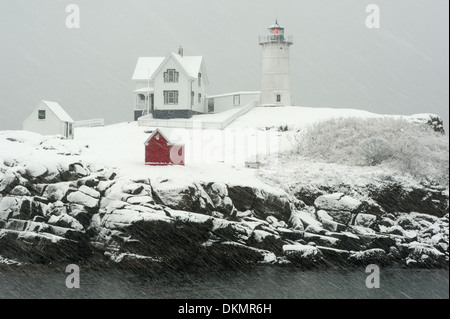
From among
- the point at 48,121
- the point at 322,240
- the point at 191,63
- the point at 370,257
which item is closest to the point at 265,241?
the point at 322,240

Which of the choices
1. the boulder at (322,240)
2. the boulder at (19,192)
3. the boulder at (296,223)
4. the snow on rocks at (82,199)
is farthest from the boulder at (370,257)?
the boulder at (19,192)

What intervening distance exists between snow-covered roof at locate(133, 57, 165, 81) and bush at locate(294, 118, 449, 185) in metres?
19.4

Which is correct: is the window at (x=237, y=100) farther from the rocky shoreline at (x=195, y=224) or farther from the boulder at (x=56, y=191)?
the boulder at (x=56, y=191)

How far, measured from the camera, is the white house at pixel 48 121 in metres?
56.8

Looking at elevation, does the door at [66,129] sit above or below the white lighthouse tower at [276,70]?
below

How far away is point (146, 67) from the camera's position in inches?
2827

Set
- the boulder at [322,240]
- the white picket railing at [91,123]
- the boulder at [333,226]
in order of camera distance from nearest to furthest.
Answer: the boulder at [322,240] → the boulder at [333,226] → the white picket railing at [91,123]

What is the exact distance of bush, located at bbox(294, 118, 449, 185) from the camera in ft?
165

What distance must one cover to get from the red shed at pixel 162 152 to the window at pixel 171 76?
19.8 m

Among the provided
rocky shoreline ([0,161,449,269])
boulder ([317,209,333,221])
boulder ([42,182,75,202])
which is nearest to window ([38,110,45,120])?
rocky shoreline ([0,161,449,269])

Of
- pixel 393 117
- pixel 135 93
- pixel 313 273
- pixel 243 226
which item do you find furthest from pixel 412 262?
pixel 135 93

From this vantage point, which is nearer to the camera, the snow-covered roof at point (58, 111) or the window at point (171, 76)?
the snow-covered roof at point (58, 111)

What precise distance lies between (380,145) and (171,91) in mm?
22926
